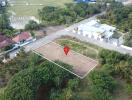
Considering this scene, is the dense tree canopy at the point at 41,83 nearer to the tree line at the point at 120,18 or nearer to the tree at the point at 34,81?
the tree at the point at 34,81

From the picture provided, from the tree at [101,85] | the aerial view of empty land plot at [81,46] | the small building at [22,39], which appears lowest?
the tree at [101,85]

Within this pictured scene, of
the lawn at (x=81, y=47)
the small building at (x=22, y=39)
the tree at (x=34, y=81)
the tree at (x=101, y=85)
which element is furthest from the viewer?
the small building at (x=22, y=39)

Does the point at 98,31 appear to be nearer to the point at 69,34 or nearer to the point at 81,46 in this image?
the point at 81,46

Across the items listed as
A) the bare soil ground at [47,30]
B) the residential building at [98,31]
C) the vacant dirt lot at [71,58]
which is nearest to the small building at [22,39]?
the bare soil ground at [47,30]

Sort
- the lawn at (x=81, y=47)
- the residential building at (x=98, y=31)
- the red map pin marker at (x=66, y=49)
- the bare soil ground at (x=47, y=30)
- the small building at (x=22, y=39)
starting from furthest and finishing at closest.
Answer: the bare soil ground at (x=47, y=30), the residential building at (x=98, y=31), the small building at (x=22, y=39), the lawn at (x=81, y=47), the red map pin marker at (x=66, y=49)

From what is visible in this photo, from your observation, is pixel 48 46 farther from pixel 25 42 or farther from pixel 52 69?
pixel 52 69
